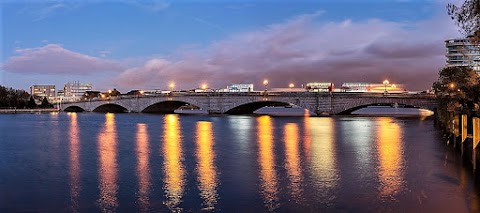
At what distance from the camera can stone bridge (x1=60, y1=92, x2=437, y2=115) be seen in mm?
93812

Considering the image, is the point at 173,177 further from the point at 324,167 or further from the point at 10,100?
the point at 10,100

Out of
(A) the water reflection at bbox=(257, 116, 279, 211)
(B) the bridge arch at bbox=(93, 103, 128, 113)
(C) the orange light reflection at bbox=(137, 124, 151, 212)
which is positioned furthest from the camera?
(B) the bridge arch at bbox=(93, 103, 128, 113)

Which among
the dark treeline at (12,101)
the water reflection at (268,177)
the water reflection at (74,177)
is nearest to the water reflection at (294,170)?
the water reflection at (268,177)

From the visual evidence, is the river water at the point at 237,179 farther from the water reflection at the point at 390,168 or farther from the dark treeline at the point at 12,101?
the dark treeline at the point at 12,101

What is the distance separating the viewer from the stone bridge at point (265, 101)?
93.8 m

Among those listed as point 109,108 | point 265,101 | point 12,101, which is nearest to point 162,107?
point 109,108

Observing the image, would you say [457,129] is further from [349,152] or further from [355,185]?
[355,185]

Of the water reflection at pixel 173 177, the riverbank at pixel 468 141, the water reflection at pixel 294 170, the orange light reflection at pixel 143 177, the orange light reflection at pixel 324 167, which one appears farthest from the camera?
the riverbank at pixel 468 141

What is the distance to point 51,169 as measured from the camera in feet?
85.4

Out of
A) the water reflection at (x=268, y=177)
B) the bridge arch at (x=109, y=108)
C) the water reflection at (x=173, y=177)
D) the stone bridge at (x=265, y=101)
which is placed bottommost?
the water reflection at (x=268, y=177)

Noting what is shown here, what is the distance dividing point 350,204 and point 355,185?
3690 millimetres

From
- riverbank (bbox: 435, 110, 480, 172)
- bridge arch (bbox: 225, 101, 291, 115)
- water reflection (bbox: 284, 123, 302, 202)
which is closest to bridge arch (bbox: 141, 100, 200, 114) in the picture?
bridge arch (bbox: 225, 101, 291, 115)

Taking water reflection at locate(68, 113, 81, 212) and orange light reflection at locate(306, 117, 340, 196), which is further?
orange light reflection at locate(306, 117, 340, 196)

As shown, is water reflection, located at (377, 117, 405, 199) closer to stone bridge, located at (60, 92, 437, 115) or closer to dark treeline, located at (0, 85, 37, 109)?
stone bridge, located at (60, 92, 437, 115)
